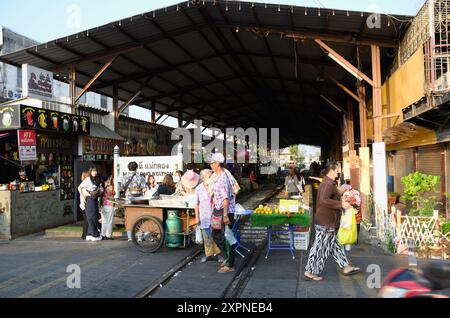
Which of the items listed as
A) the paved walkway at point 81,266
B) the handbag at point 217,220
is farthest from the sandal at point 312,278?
the paved walkway at point 81,266

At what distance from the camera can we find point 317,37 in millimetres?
12344

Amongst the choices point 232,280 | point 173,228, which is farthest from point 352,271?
point 173,228

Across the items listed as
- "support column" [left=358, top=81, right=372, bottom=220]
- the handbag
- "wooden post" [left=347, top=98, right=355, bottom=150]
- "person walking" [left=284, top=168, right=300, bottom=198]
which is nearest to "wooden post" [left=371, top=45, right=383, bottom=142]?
"support column" [left=358, top=81, right=372, bottom=220]

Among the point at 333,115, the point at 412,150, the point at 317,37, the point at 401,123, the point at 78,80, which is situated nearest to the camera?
the point at 401,123

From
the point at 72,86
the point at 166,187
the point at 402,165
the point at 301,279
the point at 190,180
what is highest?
the point at 72,86

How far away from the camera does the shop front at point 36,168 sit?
10.6m

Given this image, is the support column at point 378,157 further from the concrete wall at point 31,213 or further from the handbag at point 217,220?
the concrete wall at point 31,213

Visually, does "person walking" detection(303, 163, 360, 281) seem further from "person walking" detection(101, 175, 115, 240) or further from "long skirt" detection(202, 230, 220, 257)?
"person walking" detection(101, 175, 115, 240)

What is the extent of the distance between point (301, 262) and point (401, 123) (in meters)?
5.82

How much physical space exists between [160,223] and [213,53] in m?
10.7

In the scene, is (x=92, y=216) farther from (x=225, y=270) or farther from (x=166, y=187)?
(x=225, y=270)

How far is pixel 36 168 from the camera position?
1285cm
